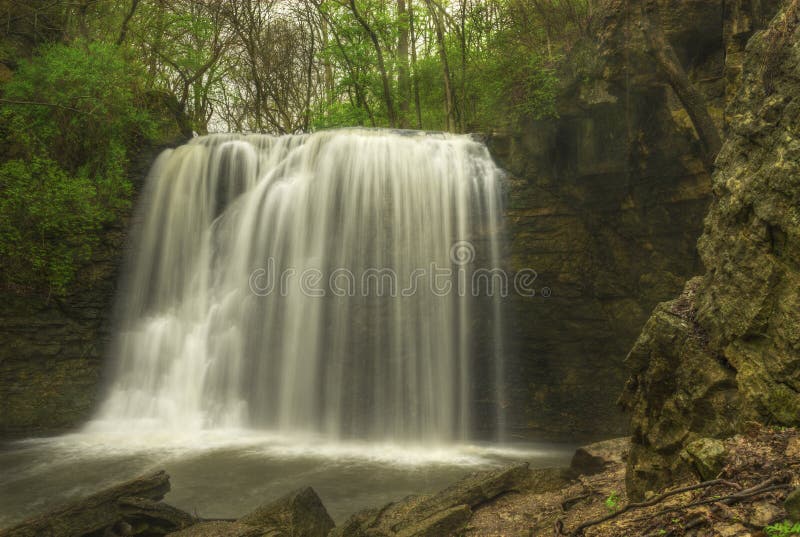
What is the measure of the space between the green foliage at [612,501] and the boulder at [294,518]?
109 inches

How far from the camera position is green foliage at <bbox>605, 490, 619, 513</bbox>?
389cm

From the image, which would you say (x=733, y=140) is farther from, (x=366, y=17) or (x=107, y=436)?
(x=366, y=17)

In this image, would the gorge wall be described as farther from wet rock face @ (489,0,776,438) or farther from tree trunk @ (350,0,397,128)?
tree trunk @ (350,0,397,128)

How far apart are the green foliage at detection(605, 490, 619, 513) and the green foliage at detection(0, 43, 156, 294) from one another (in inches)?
406

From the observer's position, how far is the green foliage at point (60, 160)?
403 inches

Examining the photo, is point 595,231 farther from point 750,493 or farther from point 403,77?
point 403,77

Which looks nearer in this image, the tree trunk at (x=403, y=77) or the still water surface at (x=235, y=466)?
the still water surface at (x=235, y=466)

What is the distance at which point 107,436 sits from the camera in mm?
9711

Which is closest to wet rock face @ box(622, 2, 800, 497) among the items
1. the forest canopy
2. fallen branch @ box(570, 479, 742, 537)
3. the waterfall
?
fallen branch @ box(570, 479, 742, 537)

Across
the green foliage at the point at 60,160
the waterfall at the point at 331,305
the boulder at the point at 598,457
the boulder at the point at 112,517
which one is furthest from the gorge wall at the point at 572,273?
the boulder at the point at 112,517

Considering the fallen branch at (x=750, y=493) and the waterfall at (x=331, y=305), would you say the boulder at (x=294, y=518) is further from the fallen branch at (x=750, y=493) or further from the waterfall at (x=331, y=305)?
the waterfall at (x=331, y=305)

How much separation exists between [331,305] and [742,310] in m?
7.79

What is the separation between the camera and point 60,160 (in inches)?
462

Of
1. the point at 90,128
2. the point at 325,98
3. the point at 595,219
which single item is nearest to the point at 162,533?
the point at 595,219
